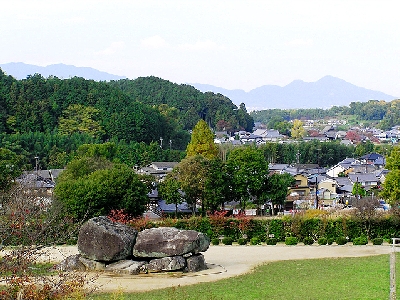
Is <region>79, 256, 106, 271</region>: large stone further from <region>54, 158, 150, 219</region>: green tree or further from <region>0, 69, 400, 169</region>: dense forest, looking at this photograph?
<region>0, 69, 400, 169</region>: dense forest

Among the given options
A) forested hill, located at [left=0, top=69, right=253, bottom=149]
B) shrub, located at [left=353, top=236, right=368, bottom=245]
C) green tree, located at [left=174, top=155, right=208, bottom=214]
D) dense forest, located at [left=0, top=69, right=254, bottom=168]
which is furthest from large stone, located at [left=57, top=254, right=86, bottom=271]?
forested hill, located at [left=0, top=69, right=253, bottom=149]

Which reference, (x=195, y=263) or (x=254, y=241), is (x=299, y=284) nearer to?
(x=195, y=263)

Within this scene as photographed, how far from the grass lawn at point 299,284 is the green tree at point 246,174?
49.2ft

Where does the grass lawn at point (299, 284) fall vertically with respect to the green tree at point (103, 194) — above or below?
below

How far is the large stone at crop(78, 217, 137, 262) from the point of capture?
2080 cm

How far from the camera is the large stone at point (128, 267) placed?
67.2 ft

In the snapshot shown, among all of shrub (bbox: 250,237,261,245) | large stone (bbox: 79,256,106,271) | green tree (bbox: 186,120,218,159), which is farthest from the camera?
green tree (bbox: 186,120,218,159)

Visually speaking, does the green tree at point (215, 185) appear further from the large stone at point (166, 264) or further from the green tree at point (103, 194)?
the large stone at point (166, 264)

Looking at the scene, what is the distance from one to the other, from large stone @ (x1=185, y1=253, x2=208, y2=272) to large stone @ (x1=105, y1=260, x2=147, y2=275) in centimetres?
146

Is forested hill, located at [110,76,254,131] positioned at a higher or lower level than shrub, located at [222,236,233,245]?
higher

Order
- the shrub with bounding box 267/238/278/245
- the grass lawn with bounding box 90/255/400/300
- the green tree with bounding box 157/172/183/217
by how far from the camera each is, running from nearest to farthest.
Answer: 1. the grass lawn with bounding box 90/255/400/300
2. the shrub with bounding box 267/238/278/245
3. the green tree with bounding box 157/172/183/217

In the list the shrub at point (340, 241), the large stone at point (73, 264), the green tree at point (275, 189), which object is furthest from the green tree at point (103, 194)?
the shrub at point (340, 241)

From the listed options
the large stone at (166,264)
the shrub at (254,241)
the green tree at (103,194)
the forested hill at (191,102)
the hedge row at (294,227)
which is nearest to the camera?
the large stone at (166,264)

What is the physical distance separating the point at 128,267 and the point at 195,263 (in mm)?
2284
